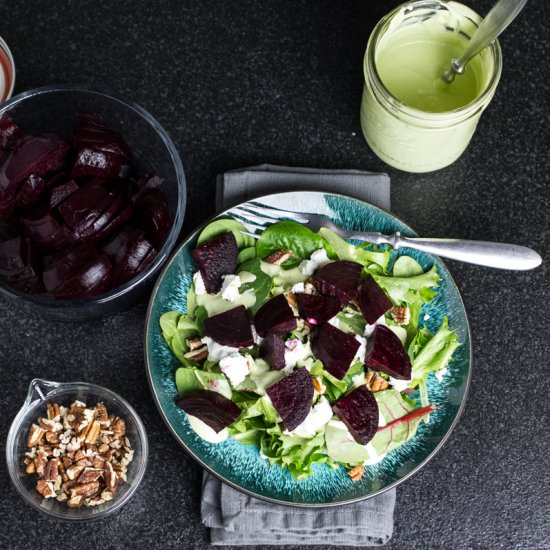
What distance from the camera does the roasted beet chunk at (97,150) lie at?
130cm

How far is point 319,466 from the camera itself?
1.35 meters

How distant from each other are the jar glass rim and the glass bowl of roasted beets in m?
0.35

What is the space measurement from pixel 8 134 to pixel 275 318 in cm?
53

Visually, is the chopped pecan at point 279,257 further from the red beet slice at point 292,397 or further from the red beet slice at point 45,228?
the red beet slice at point 45,228

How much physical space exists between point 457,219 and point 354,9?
0.43 metres

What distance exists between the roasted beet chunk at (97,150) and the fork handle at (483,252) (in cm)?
51

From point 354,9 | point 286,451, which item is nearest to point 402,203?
point 354,9

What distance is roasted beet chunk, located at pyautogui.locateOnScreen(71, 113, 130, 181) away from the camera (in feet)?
4.27

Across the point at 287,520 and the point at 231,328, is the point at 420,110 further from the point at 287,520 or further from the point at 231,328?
the point at 287,520

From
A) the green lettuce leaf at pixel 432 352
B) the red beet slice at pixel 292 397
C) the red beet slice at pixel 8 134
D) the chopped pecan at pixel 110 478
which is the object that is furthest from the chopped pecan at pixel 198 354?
the red beet slice at pixel 8 134

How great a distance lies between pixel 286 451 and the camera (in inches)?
51.3

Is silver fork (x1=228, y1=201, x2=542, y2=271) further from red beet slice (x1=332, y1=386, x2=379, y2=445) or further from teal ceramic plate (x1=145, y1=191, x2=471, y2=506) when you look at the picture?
red beet slice (x1=332, y1=386, x2=379, y2=445)

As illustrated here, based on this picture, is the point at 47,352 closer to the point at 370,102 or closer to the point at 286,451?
the point at 286,451

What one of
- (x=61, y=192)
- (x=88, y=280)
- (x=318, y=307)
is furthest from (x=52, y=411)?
(x=318, y=307)
